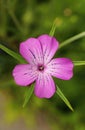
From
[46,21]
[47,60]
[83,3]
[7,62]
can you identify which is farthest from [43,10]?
[47,60]

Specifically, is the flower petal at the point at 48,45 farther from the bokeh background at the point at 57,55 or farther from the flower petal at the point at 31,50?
the bokeh background at the point at 57,55

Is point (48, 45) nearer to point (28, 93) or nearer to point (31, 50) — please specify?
point (31, 50)

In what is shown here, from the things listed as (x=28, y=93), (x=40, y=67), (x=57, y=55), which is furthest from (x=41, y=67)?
(x=57, y=55)

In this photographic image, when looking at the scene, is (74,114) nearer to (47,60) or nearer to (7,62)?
(7,62)

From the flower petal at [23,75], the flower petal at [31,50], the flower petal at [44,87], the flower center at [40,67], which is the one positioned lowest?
the flower petal at [44,87]

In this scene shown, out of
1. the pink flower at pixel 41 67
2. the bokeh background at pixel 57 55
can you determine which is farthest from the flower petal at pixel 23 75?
the bokeh background at pixel 57 55

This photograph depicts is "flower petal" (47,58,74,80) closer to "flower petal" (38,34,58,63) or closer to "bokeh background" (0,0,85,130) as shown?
"flower petal" (38,34,58,63)

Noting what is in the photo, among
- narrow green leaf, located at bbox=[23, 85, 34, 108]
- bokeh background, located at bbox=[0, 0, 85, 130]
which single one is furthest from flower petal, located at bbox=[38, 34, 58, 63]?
bokeh background, located at bbox=[0, 0, 85, 130]
